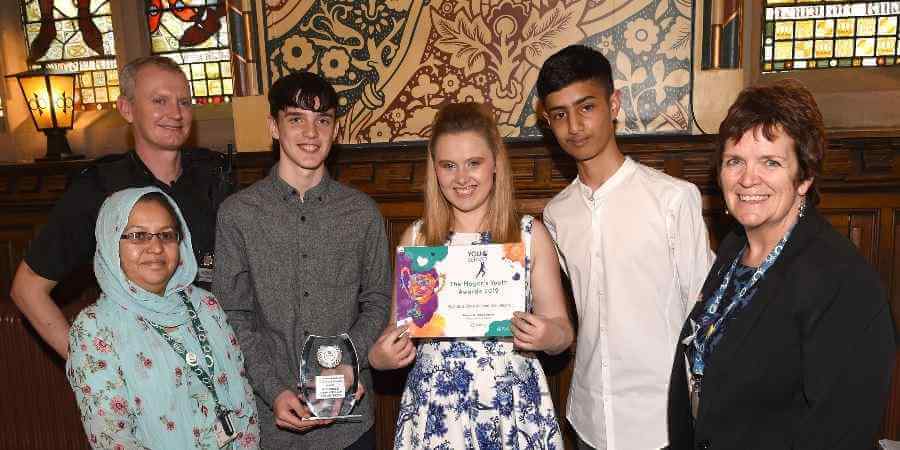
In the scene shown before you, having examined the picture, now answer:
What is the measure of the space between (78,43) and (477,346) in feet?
18.2

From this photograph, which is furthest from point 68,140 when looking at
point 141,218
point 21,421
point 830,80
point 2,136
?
point 830,80

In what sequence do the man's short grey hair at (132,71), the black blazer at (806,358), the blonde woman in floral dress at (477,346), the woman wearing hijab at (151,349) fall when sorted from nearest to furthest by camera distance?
the black blazer at (806,358), the woman wearing hijab at (151,349), the blonde woman in floral dress at (477,346), the man's short grey hair at (132,71)

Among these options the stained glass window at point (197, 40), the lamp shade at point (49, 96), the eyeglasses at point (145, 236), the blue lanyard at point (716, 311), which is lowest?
the blue lanyard at point (716, 311)

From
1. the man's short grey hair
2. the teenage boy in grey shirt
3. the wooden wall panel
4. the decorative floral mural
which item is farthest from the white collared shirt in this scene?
the man's short grey hair

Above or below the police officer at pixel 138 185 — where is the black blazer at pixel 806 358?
below

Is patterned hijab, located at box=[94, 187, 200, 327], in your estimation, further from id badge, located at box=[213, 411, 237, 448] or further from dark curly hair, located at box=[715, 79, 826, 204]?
dark curly hair, located at box=[715, 79, 826, 204]

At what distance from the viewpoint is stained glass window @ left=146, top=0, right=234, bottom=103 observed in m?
5.22

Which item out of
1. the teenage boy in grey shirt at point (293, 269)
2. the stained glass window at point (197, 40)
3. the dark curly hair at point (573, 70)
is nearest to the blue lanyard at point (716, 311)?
the dark curly hair at point (573, 70)

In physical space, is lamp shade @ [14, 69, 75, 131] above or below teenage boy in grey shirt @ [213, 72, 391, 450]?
above

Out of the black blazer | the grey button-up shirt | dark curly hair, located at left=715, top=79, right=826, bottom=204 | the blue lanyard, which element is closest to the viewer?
the black blazer

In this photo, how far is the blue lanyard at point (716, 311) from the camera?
5.04ft

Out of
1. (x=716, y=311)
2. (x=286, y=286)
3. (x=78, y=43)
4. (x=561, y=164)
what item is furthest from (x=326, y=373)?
(x=78, y=43)

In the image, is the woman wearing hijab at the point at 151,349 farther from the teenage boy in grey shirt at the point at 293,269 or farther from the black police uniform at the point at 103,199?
the black police uniform at the point at 103,199

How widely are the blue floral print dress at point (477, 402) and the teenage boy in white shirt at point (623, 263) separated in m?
0.27
